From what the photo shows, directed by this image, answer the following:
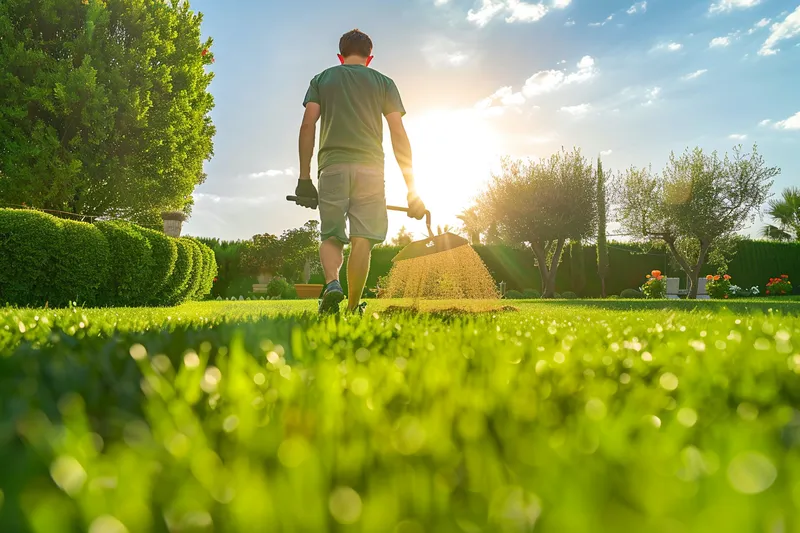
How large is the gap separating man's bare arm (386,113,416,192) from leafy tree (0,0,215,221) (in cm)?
1670

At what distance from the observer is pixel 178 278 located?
12.3 meters

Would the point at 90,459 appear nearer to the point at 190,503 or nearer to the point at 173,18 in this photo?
the point at 190,503

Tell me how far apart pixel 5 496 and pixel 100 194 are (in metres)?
23.1

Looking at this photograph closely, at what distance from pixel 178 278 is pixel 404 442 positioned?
12.4 meters

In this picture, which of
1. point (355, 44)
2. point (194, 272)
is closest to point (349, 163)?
point (355, 44)

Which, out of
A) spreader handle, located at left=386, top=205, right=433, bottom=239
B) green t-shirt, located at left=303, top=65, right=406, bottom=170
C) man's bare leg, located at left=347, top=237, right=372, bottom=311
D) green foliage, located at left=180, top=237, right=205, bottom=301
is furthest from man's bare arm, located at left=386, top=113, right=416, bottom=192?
green foliage, located at left=180, top=237, right=205, bottom=301

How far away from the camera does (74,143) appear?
19.0 meters

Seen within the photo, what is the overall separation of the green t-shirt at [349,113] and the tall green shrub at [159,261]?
7379mm

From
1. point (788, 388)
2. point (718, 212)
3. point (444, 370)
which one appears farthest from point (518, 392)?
point (718, 212)

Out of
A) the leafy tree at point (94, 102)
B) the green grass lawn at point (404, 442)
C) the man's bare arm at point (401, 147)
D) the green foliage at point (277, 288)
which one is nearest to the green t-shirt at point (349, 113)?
the man's bare arm at point (401, 147)

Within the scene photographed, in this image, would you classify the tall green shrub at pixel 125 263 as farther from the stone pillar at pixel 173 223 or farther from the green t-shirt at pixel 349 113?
the green t-shirt at pixel 349 113

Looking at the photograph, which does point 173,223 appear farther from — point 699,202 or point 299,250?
point 699,202

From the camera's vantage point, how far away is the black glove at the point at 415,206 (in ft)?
17.4

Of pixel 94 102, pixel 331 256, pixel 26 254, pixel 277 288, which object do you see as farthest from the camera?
pixel 277 288
